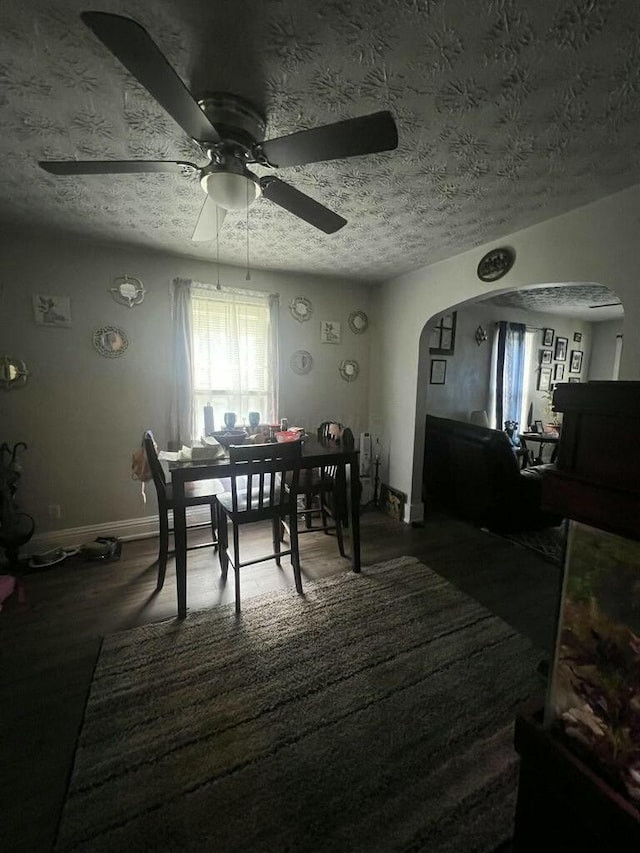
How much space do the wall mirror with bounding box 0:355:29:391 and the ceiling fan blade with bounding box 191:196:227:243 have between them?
1.75 m

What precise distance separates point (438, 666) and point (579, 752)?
113 centimetres

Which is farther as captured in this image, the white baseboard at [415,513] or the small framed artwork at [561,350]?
the small framed artwork at [561,350]

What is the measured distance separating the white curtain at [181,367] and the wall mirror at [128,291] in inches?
10.0

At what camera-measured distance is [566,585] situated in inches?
26.9

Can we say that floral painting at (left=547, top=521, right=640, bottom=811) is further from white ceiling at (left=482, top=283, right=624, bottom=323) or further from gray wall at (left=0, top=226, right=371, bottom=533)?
white ceiling at (left=482, top=283, right=624, bottom=323)

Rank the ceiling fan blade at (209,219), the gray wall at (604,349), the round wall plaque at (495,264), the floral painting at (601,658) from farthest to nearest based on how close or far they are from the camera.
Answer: the gray wall at (604,349)
the round wall plaque at (495,264)
the ceiling fan blade at (209,219)
the floral painting at (601,658)

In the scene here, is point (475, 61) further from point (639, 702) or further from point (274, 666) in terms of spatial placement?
point (274, 666)

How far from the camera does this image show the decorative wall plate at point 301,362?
3518 mm

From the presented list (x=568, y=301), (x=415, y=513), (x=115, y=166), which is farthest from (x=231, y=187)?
(x=568, y=301)

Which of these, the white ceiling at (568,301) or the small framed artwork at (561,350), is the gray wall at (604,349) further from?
the small framed artwork at (561,350)

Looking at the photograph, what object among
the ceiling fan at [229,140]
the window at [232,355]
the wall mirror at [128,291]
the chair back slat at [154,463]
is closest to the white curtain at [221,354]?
the window at [232,355]

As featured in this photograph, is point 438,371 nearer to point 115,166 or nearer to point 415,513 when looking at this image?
point 415,513

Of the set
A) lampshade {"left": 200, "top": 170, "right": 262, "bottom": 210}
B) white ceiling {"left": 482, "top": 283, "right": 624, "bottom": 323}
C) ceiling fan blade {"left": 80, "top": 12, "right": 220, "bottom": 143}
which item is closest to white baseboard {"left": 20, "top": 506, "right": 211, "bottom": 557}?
lampshade {"left": 200, "top": 170, "right": 262, "bottom": 210}

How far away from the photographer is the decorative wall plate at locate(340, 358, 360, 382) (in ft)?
12.4
